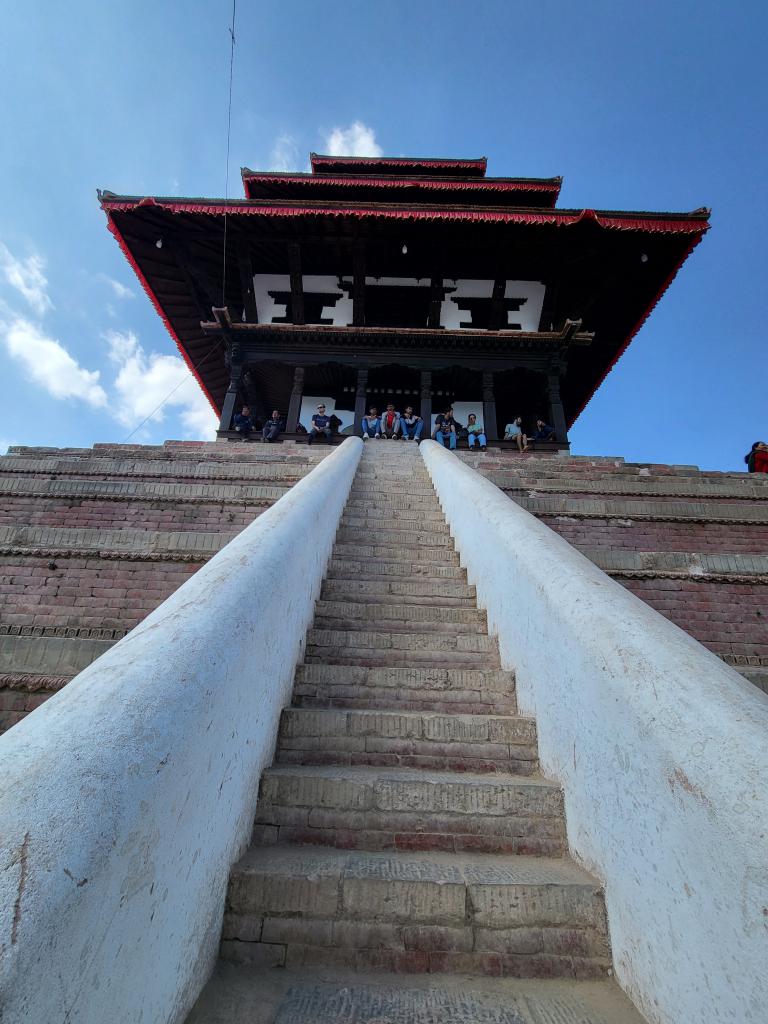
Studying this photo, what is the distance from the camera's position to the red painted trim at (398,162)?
1630 cm

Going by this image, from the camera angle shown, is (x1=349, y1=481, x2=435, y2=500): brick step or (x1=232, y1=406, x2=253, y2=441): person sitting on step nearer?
(x1=349, y1=481, x2=435, y2=500): brick step

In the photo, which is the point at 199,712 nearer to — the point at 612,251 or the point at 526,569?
the point at 526,569

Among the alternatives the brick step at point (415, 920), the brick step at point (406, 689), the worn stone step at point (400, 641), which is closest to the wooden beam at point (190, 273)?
the worn stone step at point (400, 641)

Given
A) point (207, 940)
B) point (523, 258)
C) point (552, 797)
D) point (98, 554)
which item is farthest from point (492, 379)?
point (207, 940)

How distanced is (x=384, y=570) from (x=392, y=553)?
316 mm

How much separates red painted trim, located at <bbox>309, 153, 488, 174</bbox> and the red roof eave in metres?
7.41

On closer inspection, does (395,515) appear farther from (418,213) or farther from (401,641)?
(418,213)

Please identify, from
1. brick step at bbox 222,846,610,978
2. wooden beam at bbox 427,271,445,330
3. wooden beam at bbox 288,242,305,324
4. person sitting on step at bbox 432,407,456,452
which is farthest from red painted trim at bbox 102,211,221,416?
brick step at bbox 222,846,610,978

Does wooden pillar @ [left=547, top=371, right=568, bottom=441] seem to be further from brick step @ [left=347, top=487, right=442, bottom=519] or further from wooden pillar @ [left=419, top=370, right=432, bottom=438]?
brick step @ [left=347, top=487, right=442, bottom=519]

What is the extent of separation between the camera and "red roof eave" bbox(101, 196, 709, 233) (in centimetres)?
1048

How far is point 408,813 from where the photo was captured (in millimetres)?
1832

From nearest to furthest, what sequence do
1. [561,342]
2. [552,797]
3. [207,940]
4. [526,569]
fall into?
[207,940] < [552,797] < [526,569] < [561,342]

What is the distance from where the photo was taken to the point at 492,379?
37.9ft

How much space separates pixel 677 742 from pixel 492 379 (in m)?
11.1
